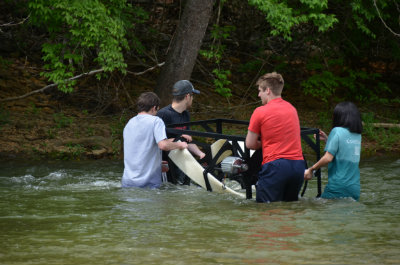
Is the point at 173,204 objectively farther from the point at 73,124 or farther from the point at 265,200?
the point at 73,124

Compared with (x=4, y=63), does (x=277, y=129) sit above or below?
below

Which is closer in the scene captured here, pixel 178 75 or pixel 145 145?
pixel 145 145

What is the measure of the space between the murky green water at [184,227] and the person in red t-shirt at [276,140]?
0.33 meters

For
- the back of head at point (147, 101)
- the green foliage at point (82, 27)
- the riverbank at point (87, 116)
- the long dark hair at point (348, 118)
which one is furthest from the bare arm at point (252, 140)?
the riverbank at point (87, 116)

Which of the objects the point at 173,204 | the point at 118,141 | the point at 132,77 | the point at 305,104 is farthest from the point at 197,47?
the point at 173,204

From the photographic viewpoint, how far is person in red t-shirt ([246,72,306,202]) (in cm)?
816

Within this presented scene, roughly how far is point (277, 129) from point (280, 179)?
568 mm

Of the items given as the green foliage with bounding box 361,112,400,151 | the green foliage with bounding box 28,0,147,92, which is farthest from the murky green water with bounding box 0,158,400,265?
the green foliage with bounding box 361,112,400,151

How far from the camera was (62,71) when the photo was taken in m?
14.3

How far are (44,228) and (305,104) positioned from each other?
14880 mm

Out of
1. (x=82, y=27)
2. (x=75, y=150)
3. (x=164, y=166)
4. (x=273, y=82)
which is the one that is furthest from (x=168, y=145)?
(x=75, y=150)

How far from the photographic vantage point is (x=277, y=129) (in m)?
8.14

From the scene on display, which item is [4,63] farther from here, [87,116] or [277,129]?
[277,129]

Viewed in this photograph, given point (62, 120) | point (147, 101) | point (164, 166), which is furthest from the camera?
point (62, 120)
